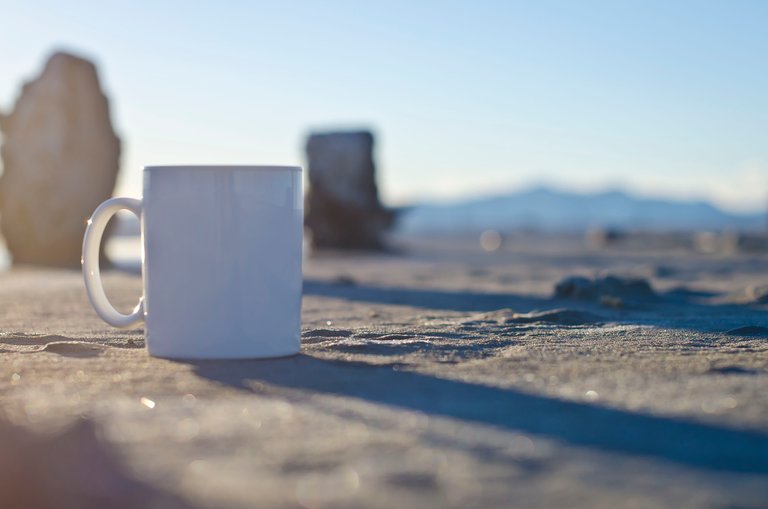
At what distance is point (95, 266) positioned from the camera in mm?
3299

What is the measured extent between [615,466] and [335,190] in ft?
47.1

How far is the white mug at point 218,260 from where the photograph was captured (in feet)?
9.65

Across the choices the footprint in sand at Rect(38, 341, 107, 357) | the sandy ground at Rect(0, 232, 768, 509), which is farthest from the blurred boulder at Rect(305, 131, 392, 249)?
the footprint in sand at Rect(38, 341, 107, 357)

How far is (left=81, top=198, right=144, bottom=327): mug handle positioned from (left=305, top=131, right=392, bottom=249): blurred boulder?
12583 millimetres

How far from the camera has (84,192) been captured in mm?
11477

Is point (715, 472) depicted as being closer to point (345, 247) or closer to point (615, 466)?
point (615, 466)

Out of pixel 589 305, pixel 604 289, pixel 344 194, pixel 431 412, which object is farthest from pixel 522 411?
pixel 344 194

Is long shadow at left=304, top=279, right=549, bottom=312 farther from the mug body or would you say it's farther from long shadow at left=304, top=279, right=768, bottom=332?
the mug body

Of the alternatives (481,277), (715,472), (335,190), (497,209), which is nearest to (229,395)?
(715,472)

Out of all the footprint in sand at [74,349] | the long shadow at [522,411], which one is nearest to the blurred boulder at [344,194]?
the footprint in sand at [74,349]

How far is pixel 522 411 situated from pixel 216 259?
3.85 ft

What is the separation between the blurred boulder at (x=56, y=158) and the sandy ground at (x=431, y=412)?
7.73m

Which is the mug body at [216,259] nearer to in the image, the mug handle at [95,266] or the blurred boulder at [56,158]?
the mug handle at [95,266]

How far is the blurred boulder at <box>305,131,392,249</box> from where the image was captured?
1577 cm
